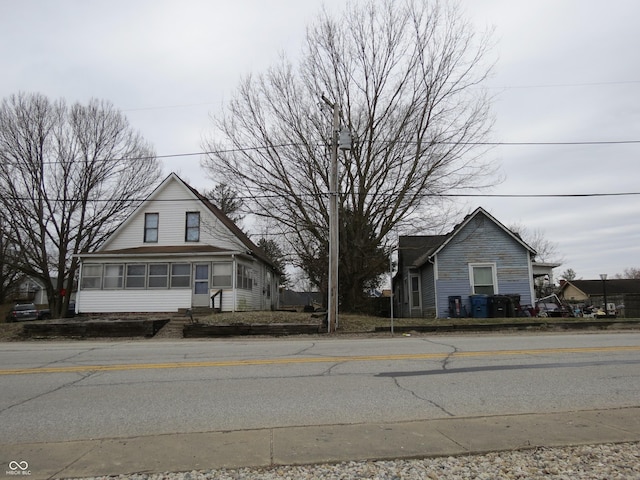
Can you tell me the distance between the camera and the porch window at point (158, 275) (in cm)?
2472

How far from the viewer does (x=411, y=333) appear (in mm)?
16969

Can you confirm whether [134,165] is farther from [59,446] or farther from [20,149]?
[59,446]

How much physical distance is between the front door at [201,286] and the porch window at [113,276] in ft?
12.3

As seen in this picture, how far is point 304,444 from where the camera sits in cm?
489

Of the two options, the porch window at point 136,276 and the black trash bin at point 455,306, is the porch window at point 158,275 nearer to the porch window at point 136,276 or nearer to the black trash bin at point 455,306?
the porch window at point 136,276

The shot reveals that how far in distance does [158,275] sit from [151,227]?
3.27 metres

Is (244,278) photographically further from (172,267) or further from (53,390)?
(53,390)

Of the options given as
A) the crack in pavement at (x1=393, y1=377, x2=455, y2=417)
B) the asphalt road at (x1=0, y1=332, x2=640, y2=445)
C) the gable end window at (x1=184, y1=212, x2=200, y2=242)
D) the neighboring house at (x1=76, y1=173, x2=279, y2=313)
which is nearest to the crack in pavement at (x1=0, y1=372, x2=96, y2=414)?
the asphalt road at (x1=0, y1=332, x2=640, y2=445)

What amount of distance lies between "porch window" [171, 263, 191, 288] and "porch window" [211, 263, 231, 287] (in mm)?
1264

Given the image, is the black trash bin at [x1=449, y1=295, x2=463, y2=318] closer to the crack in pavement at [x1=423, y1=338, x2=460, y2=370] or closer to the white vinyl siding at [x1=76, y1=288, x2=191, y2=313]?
the crack in pavement at [x1=423, y1=338, x2=460, y2=370]

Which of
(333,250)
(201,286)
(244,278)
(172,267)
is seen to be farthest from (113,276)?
(333,250)

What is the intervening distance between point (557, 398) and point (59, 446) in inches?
240

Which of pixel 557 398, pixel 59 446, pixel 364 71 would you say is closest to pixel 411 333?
pixel 557 398

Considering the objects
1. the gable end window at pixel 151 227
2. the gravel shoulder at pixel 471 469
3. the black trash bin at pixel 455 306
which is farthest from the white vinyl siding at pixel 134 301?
the gravel shoulder at pixel 471 469
